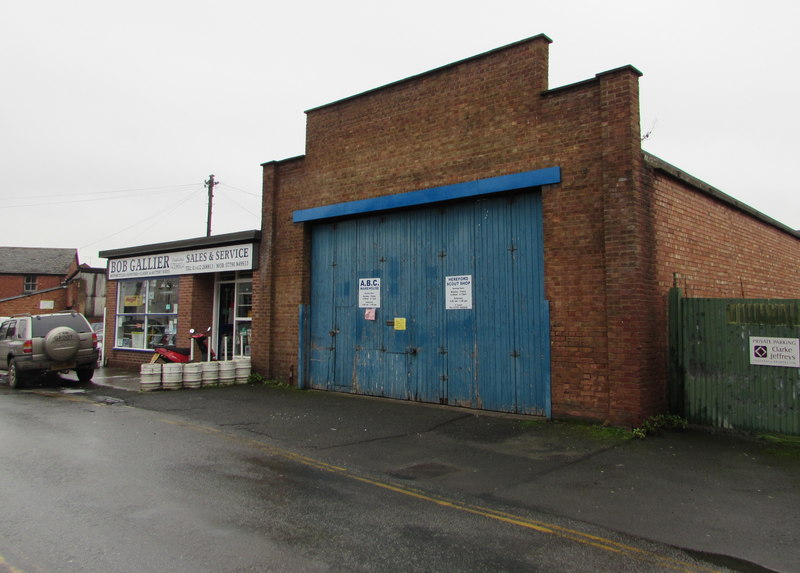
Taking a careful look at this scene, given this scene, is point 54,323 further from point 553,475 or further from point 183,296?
point 553,475

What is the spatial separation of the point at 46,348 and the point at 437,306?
1009 cm

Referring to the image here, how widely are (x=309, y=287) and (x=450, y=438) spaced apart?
19.6 ft

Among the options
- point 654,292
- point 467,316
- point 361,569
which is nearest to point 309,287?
point 467,316

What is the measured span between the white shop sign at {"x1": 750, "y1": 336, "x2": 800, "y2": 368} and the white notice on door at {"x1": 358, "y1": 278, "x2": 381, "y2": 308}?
255 inches

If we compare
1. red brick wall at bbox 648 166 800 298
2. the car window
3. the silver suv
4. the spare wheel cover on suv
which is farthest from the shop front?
red brick wall at bbox 648 166 800 298

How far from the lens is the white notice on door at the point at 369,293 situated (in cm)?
1121

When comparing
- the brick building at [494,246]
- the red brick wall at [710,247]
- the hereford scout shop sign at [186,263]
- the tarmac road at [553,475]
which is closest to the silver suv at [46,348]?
the hereford scout shop sign at [186,263]

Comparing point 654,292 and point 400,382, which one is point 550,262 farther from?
point 400,382

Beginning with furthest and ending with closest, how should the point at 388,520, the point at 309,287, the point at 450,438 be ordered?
the point at 309,287
the point at 450,438
the point at 388,520

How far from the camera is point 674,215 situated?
351 inches

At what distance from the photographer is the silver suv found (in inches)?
533

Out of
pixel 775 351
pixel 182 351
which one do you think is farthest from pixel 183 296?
pixel 775 351

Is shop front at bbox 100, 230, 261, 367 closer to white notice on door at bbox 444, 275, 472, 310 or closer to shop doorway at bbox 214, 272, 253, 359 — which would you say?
shop doorway at bbox 214, 272, 253, 359

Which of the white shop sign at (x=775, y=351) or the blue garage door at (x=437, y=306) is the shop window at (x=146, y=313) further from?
the white shop sign at (x=775, y=351)
